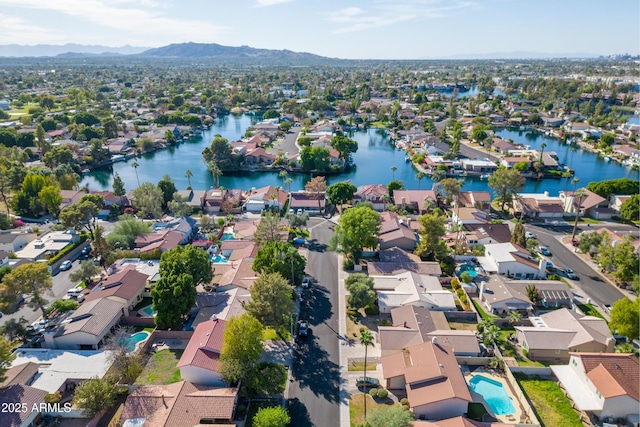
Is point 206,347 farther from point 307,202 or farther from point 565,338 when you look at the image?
point 307,202

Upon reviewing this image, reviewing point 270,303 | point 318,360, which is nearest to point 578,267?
point 318,360

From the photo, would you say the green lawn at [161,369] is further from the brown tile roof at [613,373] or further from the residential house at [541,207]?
the residential house at [541,207]

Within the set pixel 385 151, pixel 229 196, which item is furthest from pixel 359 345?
pixel 385 151

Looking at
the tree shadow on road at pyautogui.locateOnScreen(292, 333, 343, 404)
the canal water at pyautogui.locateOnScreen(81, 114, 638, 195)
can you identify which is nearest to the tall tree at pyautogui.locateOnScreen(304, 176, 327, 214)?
the canal water at pyautogui.locateOnScreen(81, 114, 638, 195)

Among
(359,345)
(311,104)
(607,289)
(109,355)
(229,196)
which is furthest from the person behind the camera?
(311,104)

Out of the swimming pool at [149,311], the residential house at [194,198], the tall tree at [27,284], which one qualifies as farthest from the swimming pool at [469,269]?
the tall tree at [27,284]

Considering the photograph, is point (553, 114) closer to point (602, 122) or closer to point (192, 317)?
point (602, 122)

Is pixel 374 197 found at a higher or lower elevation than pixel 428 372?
higher
